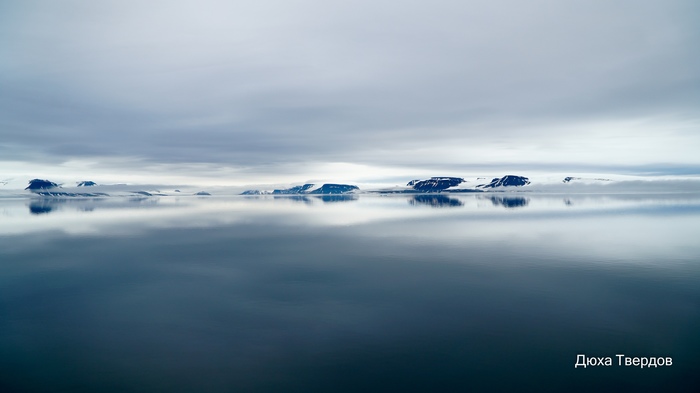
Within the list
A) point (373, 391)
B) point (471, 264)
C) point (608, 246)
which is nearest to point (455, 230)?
point (608, 246)

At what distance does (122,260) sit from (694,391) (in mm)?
44925

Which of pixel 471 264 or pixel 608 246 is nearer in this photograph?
pixel 471 264

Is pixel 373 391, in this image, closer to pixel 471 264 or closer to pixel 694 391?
pixel 694 391

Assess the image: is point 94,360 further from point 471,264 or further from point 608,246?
point 608,246

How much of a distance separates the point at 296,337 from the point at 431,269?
17.4 meters

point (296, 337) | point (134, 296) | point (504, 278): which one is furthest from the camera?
point (504, 278)

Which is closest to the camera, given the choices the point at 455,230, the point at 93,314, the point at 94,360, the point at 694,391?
the point at 694,391

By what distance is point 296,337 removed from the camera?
19.0m

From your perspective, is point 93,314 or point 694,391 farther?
point 93,314

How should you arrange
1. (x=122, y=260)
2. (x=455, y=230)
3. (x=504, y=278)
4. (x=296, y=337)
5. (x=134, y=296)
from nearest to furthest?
1. (x=296, y=337)
2. (x=134, y=296)
3. (x=504, y=278)
4. (x=122, y=260)
5. (x=455, y=230)

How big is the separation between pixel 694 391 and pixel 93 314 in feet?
99.1

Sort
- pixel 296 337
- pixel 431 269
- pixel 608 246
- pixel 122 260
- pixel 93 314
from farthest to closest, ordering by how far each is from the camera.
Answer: pixel 608 246, pixel 122 260, pixel 431 269, pixel 93 314, pixel 296 337

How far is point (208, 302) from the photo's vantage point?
24.5 meters

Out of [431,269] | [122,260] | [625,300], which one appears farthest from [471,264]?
[122,260]
